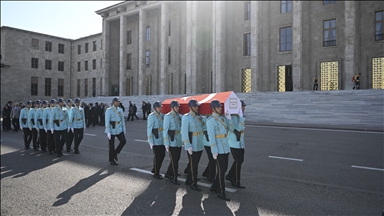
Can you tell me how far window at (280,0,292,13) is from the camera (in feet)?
101

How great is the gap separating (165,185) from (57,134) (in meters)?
6.22

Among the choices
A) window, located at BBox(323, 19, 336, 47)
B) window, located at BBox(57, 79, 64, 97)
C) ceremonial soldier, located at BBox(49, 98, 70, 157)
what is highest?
window, located at BBox(323, 19, 336, 47)

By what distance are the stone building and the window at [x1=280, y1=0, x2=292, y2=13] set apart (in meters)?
0.11

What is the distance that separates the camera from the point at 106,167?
331 inches

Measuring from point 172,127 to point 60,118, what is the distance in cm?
621

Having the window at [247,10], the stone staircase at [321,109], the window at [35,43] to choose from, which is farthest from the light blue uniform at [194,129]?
the window at [35,43]

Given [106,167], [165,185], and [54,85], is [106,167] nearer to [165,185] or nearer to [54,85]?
[165,185]

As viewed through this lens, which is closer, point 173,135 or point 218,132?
point 218,132

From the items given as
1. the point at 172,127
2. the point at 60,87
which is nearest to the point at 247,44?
the point at 172,127

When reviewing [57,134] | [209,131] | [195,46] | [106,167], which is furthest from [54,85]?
[209,131]

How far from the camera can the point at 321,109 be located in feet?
70.4

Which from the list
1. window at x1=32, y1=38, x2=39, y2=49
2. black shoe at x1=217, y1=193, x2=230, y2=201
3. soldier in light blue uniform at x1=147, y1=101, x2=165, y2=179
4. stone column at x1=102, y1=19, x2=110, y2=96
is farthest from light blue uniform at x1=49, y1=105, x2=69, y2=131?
window at x1=32, y1=38, x2=39, y2=49

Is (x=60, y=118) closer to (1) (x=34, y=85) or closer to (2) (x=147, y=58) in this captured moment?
(2) (x=147, y=58)

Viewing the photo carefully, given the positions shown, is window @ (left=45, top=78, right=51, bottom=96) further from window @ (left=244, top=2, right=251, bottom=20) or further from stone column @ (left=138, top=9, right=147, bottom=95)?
window @ (left=244, top=2, right=251, bottom=20)
